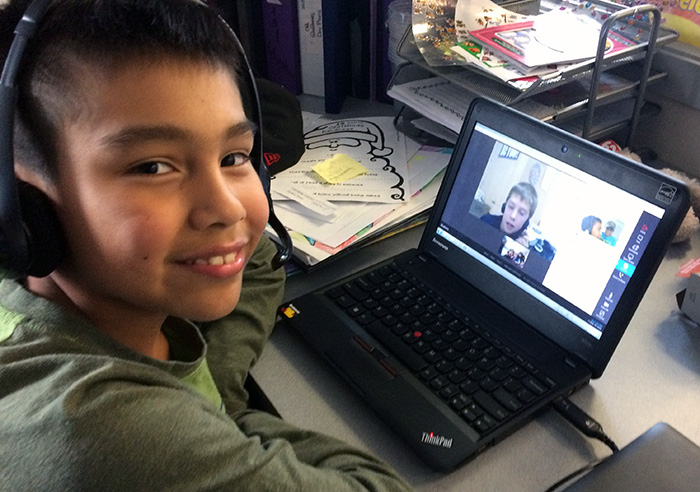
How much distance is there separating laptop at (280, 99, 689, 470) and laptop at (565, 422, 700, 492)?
9 centimetres

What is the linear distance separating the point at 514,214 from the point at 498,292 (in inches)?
3.8

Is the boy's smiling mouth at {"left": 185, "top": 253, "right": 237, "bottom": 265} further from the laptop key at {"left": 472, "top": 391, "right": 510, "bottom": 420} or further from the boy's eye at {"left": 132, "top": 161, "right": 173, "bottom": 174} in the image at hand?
the laptop key at {"left": 472, "top": 391, "right": 510, "bottom": 420}

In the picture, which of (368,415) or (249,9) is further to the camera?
(249,9)

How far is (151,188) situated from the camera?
494 mm

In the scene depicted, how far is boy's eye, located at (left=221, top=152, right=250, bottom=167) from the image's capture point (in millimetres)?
573

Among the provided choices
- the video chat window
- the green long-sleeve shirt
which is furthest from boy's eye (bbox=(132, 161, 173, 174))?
the video chat window

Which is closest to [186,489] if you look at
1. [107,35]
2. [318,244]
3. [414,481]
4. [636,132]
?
[414,481]

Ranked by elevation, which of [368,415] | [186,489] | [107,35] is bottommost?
[368,415]

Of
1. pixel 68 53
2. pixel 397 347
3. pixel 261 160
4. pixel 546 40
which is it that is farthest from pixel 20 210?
pixel 546 40

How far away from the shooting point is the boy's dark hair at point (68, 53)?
1.59 feet

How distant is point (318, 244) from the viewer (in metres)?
0.87

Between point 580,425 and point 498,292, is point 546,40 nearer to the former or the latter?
point 498,292

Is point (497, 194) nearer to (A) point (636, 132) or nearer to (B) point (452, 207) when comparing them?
(B) point (452, 207)

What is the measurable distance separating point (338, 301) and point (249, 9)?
0.79 m
